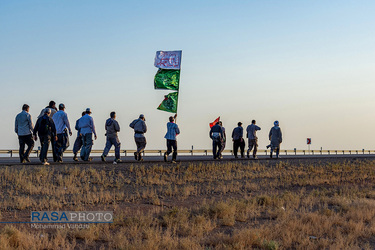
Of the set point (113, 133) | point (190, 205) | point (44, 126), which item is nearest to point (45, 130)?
point (44, 126)

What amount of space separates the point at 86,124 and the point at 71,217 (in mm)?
8568

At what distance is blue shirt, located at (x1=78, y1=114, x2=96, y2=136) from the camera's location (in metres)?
19.0

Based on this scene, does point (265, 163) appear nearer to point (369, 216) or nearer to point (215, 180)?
point (215, 180)

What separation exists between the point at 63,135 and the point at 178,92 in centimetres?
616

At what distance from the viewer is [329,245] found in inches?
359

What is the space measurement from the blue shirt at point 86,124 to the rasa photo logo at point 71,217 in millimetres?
7973

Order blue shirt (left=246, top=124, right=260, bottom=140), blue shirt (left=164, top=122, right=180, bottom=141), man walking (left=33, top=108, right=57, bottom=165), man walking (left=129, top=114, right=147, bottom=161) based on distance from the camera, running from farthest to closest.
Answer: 1. blue shirt (left=246, top=124, right=260, bottom=140)
2. man walking (left=129, top=114, right=147, bottom=161)
3. blue shirt (left=164, top=122, right=180, bottom=141)
4. man walking (left=33, top=108, right=57, bottom=165)

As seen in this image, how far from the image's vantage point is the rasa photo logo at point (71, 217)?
34.6 feet

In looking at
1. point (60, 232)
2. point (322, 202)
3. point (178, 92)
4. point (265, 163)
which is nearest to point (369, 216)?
point (322, 202)

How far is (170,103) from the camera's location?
22.7 metres

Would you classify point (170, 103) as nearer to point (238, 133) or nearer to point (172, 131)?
point (172, 131)

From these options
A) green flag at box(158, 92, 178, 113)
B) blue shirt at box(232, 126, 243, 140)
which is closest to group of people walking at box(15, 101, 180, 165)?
green flag at box(158, 92, 178, 113)

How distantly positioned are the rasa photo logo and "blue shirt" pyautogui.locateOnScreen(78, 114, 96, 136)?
7.97m

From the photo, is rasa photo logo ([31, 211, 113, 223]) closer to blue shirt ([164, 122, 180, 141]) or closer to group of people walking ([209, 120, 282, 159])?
blue shirt ([164, 122, 180, 141])
